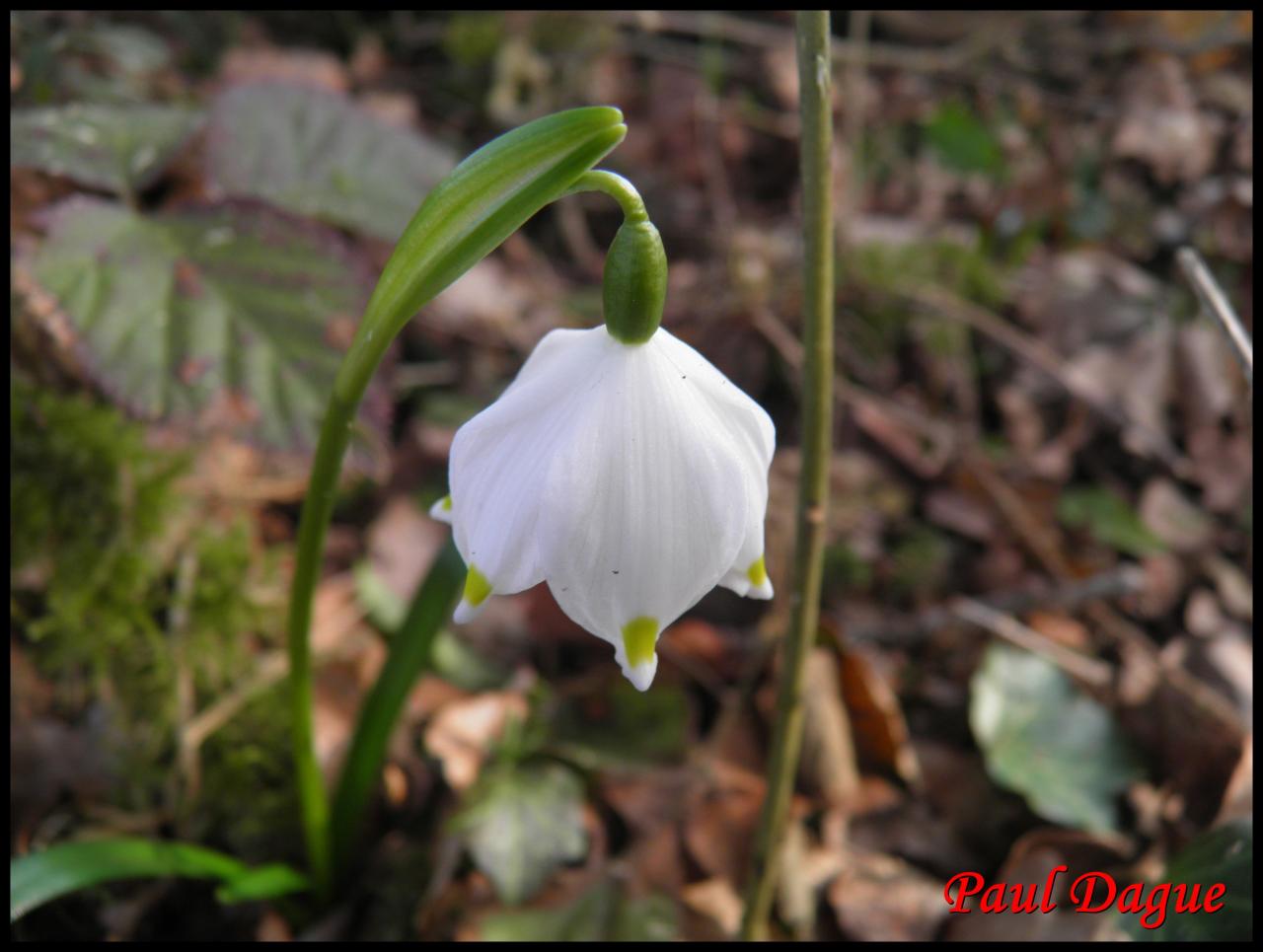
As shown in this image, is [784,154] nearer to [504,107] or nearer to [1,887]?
[504,107]

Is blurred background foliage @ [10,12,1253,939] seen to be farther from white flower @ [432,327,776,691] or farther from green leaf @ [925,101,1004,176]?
white flower @ [432,327,776,691]

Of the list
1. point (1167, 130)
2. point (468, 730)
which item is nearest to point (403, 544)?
point (468, 730)

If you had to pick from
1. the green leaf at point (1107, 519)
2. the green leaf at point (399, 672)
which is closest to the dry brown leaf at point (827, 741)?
the green leaf at point (399, 672)

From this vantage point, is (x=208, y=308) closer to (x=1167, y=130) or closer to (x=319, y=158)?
(x=319, y=158)

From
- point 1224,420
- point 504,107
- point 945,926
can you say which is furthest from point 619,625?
point 504,107

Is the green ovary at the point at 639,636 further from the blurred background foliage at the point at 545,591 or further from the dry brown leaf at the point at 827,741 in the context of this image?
the dry brown leaf at the point at 827,741
